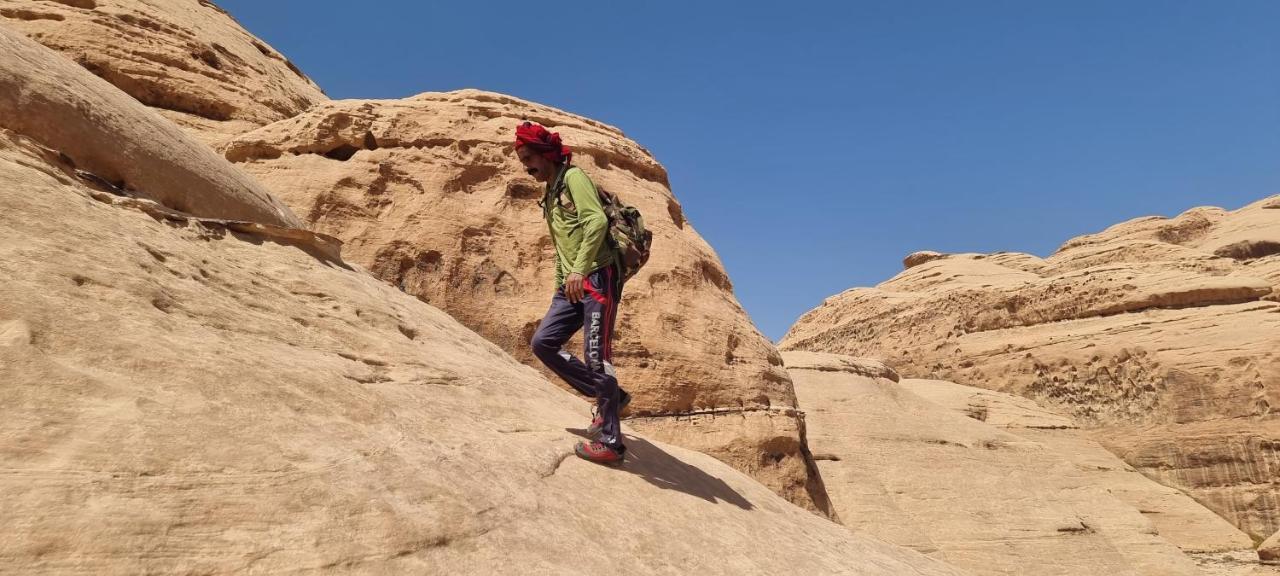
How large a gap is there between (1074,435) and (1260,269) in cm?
734

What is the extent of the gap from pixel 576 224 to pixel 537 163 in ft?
1.48

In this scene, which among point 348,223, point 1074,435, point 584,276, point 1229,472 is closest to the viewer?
point 584,276

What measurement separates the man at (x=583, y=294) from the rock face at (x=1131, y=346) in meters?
19.2

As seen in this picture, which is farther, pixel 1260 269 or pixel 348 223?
pixel 1260 269

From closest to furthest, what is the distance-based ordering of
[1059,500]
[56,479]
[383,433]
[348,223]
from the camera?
[56,479]
[383,433]
[348,223]
[1059,500]

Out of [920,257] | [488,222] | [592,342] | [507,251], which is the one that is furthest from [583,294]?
[920,257]

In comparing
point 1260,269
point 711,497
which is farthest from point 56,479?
point 1260,269

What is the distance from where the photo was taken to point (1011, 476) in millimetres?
16312

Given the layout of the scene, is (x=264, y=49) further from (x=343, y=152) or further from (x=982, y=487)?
(x=982, y=487)

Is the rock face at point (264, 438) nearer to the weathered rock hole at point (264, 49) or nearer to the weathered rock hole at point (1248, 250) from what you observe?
the weathered rock hole at point (264, 49)

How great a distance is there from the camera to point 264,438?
3.04 metres

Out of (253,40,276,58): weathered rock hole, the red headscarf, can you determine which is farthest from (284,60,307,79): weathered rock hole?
the red headscarf

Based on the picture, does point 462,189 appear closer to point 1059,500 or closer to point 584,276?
point 584,276

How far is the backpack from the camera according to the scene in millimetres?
4656
